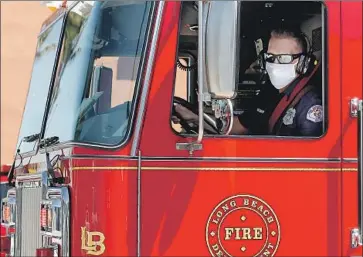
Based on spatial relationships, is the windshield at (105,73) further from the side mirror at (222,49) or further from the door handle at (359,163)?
the door handle at (359,163)

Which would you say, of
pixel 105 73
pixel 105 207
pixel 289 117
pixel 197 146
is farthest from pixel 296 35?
pixel 105 207

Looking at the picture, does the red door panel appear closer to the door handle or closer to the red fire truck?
the red fire truck

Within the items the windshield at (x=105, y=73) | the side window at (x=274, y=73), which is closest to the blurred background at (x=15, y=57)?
the windshield at (x=105, y=73)

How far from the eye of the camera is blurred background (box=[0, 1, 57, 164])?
14.0 metres

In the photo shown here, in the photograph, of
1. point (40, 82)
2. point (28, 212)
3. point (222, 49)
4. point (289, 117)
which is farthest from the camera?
point (40, 82)

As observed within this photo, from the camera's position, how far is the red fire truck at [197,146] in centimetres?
355

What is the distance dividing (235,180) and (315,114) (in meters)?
0.53

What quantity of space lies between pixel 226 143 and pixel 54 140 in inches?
36.7

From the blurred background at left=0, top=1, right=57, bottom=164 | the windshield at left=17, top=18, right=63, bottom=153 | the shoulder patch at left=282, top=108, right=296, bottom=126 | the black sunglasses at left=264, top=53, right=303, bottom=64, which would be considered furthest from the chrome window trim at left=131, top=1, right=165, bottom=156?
the blurred background at left=0, top=1, right=57, bottom=164

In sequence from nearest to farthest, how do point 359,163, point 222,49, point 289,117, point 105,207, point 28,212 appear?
point 222,49, point 105,207, point 359,163, point 289,117, point 28,212

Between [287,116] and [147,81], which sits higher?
[147,81]

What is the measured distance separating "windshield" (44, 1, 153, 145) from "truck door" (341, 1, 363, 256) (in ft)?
3.18

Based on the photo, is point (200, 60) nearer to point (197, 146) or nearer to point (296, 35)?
point (197, 146)

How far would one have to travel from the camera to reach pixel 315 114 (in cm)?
385
